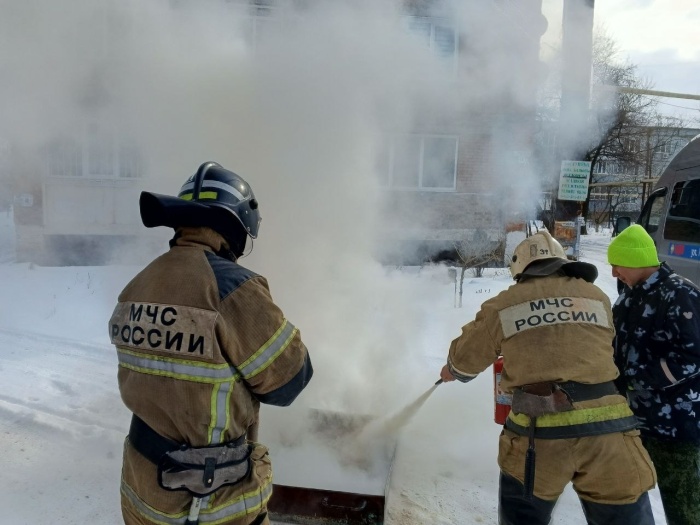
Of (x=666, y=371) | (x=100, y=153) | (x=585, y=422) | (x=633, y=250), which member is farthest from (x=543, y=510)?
(x=100, y=153)

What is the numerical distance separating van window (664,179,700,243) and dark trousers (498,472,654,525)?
14.1ft

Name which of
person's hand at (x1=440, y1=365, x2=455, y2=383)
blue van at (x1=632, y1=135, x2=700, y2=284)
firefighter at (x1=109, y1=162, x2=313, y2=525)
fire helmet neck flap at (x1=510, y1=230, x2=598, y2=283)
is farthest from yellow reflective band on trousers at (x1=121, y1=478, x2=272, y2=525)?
blue van at (x1=632, y1=135, x2=700, y2=284)

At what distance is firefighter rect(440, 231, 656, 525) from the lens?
1.89m

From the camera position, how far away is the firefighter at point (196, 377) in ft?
4.39

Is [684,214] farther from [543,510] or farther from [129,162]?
[129,162]

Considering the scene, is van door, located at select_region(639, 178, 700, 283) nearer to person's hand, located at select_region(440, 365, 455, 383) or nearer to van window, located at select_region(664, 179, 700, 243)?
van window, located at select_region(664, 179, 700, 243)

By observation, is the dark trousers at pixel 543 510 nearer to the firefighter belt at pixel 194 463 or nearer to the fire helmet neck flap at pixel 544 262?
the fire helmet neck flap at pixel 544 262

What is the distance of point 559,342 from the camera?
1918mm

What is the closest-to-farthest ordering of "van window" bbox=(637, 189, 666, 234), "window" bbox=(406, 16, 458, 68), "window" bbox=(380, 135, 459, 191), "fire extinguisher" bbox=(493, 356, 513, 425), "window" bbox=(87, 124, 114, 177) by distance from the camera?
"fire extinguisher" bbox=(493, 356, 513, 425), "window" bbox=(87, 124, 114, 177), "window" bbox=(406, 16, 458, 68), "van window" bbox=(637, 189, 666, 234), "window" bbox=(380, 135, 459, 191)

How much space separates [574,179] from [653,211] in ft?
5.35

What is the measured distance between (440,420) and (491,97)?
3486mm

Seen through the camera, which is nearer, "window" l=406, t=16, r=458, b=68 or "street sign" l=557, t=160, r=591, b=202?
"window" l=406, t=16, r=458, b=68

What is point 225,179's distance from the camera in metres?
1.64

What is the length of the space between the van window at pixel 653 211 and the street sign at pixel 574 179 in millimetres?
1285
